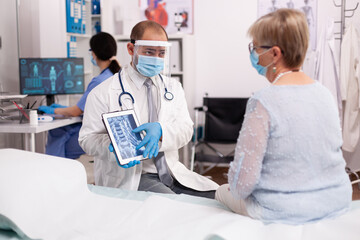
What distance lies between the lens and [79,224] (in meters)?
1.36

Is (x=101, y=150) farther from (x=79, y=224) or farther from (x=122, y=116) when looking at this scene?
(x=79, y=224)

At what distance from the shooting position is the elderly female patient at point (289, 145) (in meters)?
1.19

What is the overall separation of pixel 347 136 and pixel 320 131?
2.87 meters

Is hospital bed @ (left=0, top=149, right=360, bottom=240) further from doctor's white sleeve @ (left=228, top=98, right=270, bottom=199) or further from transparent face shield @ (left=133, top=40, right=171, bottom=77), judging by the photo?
transparent face shield @ (left=133, top=40, right=171, bottom=77)

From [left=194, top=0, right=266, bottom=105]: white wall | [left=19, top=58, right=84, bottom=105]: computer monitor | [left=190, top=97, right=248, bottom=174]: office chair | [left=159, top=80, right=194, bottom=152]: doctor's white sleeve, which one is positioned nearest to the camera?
[left=159, top=80, right=194, bottom=152]: doctor's white sleeve

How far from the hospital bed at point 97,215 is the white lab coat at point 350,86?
2.52 metres

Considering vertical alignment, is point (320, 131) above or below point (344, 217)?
above

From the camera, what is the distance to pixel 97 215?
1431 millimetres

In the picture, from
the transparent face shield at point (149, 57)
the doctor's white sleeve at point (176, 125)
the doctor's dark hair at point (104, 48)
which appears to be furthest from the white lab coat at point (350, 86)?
the transparent face shield at point (149, 57)

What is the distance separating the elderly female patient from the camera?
46.8 inches

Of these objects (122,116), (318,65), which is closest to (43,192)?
(122,116)

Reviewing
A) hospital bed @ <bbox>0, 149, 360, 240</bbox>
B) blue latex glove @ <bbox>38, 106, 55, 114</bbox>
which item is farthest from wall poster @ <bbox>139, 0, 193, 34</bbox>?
hospital bed @ <bbox>0, 149, 360, 240</bbox>

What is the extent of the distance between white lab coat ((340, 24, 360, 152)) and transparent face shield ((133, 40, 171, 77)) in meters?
2.40

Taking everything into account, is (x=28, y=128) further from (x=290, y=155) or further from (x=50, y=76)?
(x=290, y=155)
